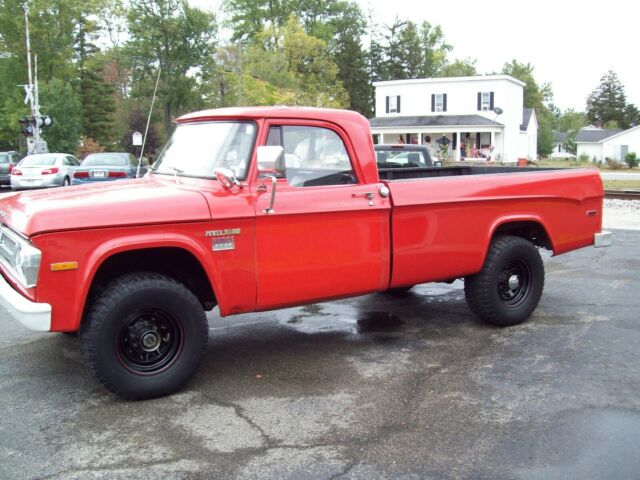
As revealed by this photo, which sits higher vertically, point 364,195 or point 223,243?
point 364,195

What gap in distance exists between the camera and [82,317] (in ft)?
13.8

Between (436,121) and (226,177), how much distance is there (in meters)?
47.0

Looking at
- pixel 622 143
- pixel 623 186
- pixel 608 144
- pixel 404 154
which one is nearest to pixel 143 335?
pixel 404 154

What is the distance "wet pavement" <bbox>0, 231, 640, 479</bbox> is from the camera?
11.3ft

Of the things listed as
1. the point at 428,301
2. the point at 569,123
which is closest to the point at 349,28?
the point at 569,123

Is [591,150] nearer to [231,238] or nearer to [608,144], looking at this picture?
[608,144]

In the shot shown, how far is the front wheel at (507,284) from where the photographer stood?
5824 mm

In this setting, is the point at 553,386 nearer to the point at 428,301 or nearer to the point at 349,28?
the point at 428,301

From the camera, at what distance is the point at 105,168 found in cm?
1756

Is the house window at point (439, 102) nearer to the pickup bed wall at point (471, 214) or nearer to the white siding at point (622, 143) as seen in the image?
the white siding at point (622, 143)

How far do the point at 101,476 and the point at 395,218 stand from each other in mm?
2889

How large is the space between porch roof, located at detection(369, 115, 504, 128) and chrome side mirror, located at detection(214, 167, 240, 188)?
45.8 metres

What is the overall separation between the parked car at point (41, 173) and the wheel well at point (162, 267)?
17.7 m

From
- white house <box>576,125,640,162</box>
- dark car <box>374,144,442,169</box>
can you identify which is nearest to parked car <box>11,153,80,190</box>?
dark car <box>374,144,442,169</box>
